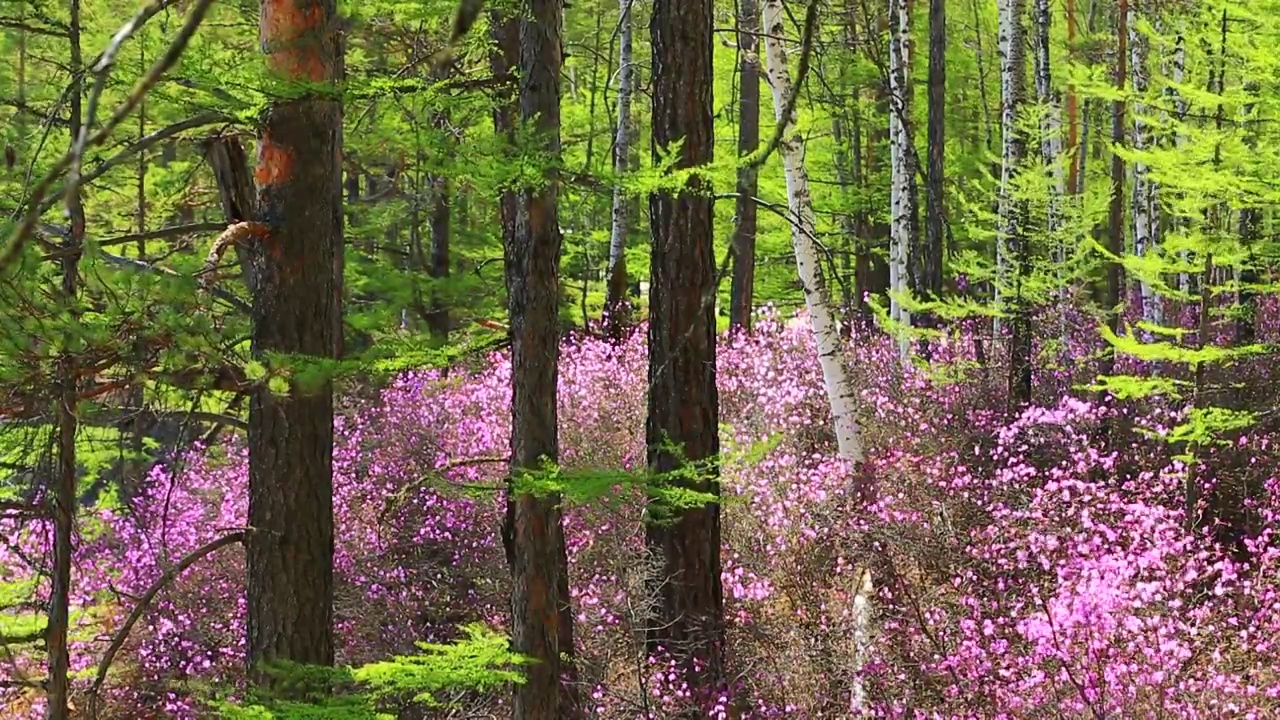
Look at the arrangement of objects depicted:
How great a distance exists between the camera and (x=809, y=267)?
284 inches

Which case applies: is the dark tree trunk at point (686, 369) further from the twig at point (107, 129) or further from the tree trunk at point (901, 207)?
the tree trunk at point (901, 207)

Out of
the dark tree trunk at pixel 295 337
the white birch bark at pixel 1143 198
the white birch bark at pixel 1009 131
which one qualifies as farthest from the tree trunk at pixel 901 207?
the dark tree trunk at pixel 295 337

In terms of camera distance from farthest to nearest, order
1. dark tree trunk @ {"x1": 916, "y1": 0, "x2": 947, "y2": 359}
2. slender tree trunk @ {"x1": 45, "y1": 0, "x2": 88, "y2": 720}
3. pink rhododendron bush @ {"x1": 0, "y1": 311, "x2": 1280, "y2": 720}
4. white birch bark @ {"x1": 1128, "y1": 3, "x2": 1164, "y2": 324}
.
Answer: dark tree trunk @ {"x1": 916, "y1": 0, "x2": 947, "y2": 359}
white birch bark @ {"x1": 1128, "y1": 3, "x2": 1164, "y2": 324}
pink rhododendron bush @ {"x1": 0, "y1": 311, "x2": 1280, "y2": 720}
slender tree trunk @ {"x1": 45, "y1": 0, "x2": 88, "y2": 720}

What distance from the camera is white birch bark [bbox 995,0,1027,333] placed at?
1021cm

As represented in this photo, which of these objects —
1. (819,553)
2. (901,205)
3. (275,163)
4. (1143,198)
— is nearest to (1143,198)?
(1143,198)

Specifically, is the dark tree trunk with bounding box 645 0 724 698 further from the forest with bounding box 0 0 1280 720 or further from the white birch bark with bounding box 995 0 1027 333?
the white birch bark with bounding box 995 0 1027 333

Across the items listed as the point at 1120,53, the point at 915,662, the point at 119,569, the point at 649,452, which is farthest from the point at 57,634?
the point at 1120,53

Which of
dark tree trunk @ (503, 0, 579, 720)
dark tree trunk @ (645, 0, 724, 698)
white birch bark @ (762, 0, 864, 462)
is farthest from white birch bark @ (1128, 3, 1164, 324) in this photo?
dark tree trunk @ (503, 0, 579, 720)

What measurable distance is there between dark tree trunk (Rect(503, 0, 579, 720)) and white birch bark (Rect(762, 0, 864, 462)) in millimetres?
3442

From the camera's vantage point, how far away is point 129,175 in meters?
12.7

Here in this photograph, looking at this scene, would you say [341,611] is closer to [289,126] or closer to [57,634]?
[57,634]

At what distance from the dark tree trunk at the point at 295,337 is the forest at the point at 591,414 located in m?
0.02

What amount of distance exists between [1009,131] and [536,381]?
8370mm

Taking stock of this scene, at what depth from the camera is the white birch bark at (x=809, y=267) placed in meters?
6.96
